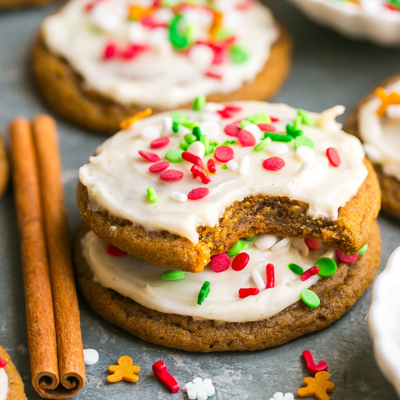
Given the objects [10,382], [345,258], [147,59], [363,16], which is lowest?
[10,382]

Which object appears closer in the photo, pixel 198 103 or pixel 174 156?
pixel 174 156

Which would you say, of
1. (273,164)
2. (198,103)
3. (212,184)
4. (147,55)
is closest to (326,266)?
(273,164)

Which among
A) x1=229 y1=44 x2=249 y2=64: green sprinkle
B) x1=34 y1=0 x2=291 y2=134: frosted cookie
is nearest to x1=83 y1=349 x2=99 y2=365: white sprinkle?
x1=34 y1=0 x2=291 y2=134: frosted cookie

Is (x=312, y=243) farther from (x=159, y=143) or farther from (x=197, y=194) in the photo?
(x=159, y=143)

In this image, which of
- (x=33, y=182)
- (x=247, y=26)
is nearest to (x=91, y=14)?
(x=247, y=26)

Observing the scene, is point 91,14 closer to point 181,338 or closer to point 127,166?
point 127,166

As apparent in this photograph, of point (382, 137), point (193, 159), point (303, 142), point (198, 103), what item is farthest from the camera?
point (382, 137)
